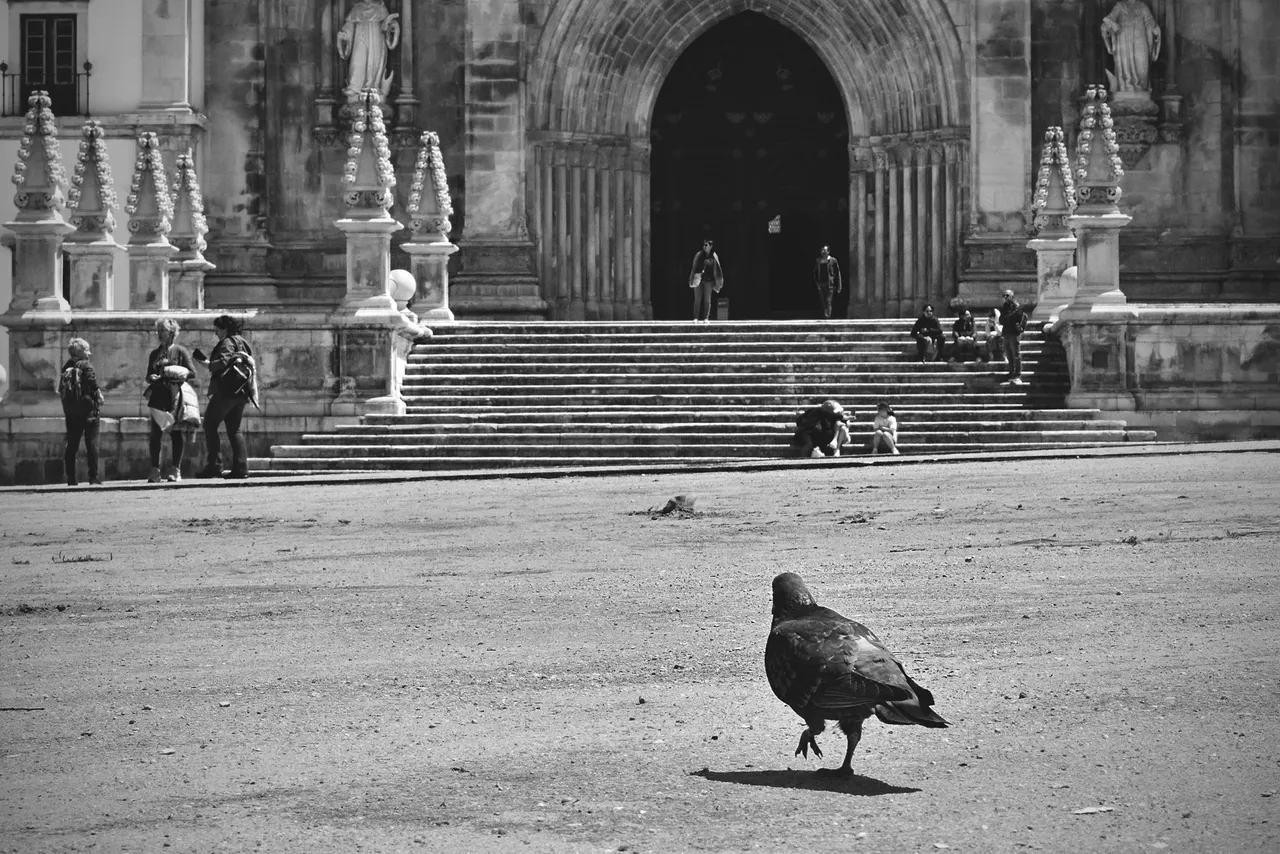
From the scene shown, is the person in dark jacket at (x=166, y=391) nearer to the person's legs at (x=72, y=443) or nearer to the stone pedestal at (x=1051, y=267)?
the person's legs at (x=72, y=443)

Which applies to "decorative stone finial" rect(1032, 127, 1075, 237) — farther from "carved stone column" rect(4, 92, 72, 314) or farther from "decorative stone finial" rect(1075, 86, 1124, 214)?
"carved stone column" rect(4, 92, 72, 314)

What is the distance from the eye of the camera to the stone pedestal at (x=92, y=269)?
1041 inches

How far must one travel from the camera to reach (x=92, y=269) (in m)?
26.5

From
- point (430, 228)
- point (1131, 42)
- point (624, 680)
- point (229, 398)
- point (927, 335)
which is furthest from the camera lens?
point (1131, 42)

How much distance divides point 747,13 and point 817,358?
33.4 feet

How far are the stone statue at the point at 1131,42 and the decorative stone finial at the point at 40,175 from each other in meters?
15.5

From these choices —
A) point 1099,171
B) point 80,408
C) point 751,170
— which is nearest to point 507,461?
point 80,408

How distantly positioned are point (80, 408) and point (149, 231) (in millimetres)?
7453

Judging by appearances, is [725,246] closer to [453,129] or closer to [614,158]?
[614,158]

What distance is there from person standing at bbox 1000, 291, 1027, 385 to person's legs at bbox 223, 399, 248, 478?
28.2 ft

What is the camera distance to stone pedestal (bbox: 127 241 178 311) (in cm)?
2861

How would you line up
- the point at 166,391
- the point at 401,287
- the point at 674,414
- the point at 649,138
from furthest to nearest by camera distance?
the point at 649,138 < the point at 401,287 < the point at 674,414 < the point at 166,391

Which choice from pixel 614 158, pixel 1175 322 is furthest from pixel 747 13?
pixel 1175 322

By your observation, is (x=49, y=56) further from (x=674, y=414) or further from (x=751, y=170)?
(x=674, y=414)
